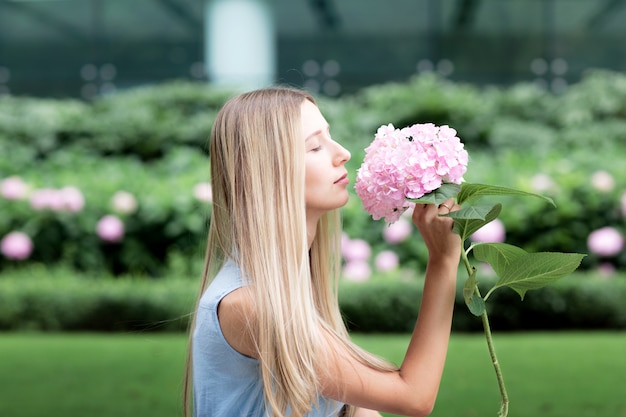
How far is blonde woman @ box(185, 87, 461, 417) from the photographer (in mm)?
1672

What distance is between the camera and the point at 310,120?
1824 mm

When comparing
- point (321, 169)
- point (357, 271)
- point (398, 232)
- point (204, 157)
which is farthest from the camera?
point (204, 157)

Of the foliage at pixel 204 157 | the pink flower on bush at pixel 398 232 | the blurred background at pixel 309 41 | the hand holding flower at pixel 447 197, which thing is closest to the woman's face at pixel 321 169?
the hand holding flower at pixel 447 197

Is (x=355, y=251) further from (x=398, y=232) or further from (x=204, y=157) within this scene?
(x=204, y=157)

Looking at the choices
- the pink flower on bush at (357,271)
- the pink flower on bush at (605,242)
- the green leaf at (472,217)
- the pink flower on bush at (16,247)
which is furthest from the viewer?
the pink flower on bush at (16,247)

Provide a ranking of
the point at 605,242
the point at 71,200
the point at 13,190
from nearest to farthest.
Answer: the point at 605,242 < the point at 71,200 < the point at 13,190

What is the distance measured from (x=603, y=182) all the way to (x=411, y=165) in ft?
15.8

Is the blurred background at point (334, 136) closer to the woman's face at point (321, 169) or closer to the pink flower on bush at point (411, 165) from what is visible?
the woman's face at point (321, 169)

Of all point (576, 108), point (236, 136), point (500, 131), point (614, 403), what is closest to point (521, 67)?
point (576, 108)

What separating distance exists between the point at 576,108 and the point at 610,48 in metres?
2.53

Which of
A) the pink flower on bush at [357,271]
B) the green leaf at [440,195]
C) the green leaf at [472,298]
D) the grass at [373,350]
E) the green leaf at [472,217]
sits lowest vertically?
the grass at [373,350]

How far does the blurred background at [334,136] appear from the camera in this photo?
14.9 ft

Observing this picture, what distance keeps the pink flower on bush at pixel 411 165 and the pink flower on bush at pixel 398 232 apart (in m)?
4.15

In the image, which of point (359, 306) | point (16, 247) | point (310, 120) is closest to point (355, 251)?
point (359, 306)
